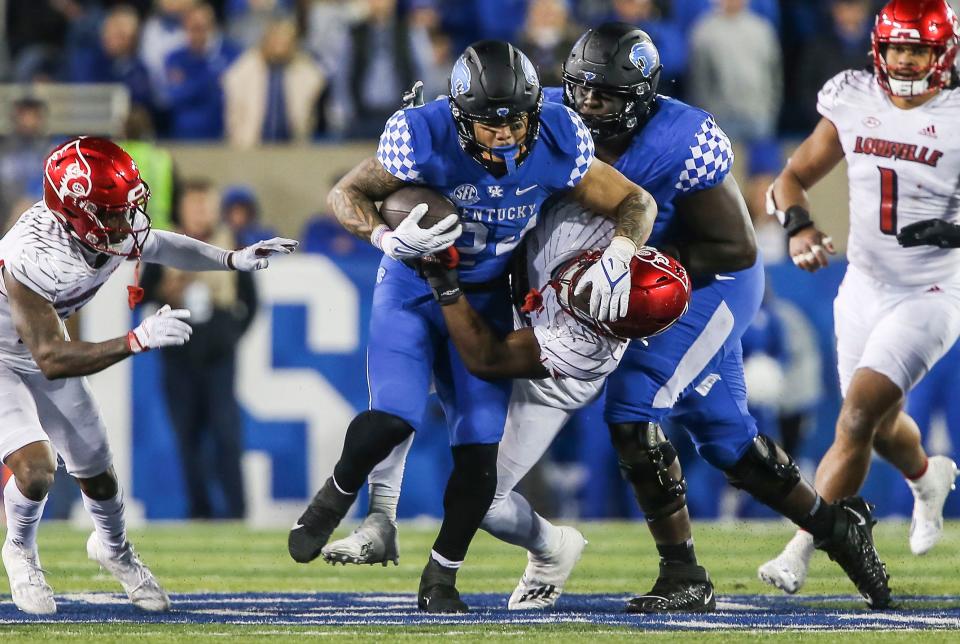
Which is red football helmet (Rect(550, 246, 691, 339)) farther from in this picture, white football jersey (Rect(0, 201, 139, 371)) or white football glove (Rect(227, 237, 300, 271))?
white football jersey (Rect(0, 201, 139, 371))

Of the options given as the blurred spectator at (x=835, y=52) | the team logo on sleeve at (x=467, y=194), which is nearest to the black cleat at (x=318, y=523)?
the team logo on sleeve at (x=467, y=194)

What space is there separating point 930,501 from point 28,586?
3398 millimetres

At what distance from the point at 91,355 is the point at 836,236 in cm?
590

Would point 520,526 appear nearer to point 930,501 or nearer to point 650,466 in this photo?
point 650,466

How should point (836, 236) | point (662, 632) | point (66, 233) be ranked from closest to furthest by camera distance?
point (662, 632) < point (66, 233) < point (836, 236)

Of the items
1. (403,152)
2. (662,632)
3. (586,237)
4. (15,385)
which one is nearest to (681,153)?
(586,237)

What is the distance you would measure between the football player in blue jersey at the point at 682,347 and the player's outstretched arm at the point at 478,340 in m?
0.36

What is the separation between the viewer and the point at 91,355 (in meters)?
4.94

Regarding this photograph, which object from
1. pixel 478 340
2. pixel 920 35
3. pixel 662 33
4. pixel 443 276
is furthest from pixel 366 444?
pixel 662 33

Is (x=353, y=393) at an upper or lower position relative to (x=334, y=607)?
lower

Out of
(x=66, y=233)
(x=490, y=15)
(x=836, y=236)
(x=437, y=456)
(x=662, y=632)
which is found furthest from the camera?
(x=490, y=15)

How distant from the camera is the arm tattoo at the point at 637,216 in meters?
5.02

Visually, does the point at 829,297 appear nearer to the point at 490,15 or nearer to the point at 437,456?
the point at 437,456

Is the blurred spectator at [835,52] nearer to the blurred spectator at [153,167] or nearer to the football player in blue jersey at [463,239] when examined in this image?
the blurred spectator at [153,167]
